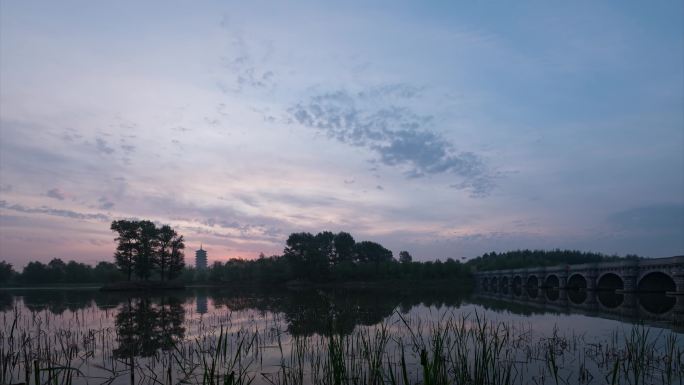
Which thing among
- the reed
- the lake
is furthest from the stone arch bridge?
the reed

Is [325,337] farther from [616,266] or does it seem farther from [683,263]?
[616,266]

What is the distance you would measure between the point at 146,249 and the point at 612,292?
9273cm

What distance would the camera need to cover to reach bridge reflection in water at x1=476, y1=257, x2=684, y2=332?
40594 millimetres

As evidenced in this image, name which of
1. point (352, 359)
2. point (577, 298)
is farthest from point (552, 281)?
point (352, 359)

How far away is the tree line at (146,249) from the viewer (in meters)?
96.4

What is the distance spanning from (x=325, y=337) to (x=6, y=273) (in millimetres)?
146634

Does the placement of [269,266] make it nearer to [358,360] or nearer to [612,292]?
[612,292]

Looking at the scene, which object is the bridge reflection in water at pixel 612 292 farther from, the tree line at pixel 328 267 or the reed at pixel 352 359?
the tree line at pixel 328 267

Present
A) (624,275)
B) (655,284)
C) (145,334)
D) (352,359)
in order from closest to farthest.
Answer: (352,359), (145,334), (624,275), (655,284)

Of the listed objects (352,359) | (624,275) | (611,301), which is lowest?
(611,301)

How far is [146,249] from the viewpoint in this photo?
98.8 m

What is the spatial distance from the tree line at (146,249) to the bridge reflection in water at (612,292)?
67213 millimetres

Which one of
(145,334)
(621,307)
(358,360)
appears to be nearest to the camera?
(358,360)

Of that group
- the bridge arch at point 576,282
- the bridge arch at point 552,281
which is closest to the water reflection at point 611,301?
the bridge arch at point 576,282
